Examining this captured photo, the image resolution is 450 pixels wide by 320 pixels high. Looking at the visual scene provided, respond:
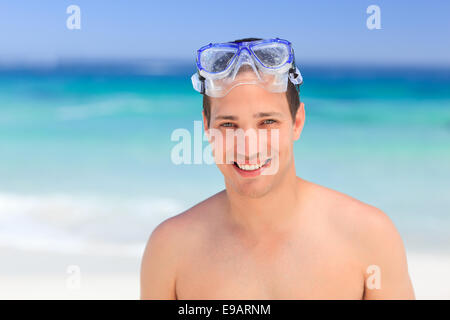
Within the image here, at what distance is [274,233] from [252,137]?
524 millimetres

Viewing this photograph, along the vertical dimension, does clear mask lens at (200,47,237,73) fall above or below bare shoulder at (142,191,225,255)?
above

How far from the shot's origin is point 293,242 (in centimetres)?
269

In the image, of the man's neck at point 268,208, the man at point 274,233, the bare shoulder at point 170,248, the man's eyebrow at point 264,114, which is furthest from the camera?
the bare shoulder at point 170,248

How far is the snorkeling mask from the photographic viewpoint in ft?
8.26

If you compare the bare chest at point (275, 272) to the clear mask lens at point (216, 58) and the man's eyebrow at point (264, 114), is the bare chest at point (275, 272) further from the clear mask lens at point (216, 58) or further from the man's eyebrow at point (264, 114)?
the clear mask lens at point (216, 58)

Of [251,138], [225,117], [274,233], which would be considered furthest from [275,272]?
[225,117]

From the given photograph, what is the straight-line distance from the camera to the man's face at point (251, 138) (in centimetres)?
243

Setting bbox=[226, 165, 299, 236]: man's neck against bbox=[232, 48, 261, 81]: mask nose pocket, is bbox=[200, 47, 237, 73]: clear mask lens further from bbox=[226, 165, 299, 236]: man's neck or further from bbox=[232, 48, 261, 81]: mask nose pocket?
bbox=[226, 165, 299, 236]: man's neck

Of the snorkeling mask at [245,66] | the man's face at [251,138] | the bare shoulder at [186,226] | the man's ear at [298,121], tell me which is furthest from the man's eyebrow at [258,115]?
the bare shoulder at [186,226]

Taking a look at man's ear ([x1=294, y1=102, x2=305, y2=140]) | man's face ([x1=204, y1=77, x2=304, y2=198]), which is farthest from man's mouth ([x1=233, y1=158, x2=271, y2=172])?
man's ear ([x1=294, y1=102, x2=305, y2=140])

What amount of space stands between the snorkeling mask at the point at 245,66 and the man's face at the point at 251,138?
0.06m

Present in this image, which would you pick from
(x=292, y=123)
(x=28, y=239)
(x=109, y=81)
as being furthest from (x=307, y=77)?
(x=292, y=123)

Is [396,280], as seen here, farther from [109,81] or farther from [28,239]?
[109,81]
